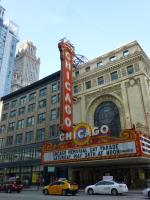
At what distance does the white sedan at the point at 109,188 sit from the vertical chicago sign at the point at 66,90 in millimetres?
12333

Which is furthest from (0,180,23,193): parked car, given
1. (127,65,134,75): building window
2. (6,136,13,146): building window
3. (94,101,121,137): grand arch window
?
(127,65,134,75): building window

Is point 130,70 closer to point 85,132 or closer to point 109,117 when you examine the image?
point 109,117

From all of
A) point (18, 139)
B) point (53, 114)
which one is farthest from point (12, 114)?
point (53, 114)

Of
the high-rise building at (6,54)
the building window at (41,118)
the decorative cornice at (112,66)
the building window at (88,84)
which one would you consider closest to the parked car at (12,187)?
the building window at (41,118)

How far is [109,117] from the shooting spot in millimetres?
39875

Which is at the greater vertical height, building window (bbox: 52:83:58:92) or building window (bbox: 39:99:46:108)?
building window (bbox: 52:83:58:92)

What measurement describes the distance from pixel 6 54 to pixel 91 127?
439ft

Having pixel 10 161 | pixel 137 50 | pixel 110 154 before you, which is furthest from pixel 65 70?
pixel 10 161

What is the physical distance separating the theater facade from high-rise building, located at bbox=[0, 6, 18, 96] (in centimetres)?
11137

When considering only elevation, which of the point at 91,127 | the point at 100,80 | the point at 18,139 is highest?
the point at 100,80

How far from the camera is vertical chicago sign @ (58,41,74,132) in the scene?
122ft

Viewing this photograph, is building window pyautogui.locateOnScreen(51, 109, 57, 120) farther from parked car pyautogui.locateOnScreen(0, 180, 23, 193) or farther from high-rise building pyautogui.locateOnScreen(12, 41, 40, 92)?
high-rise building pyautogui.locateOnScreen(12, 41, 40, 92)

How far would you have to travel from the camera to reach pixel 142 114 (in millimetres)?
35125

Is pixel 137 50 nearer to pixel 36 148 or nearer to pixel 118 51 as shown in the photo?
pixel 118 51
